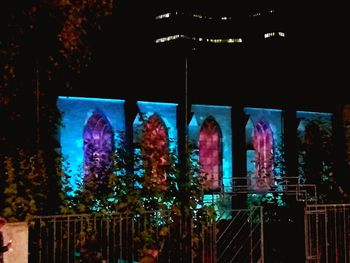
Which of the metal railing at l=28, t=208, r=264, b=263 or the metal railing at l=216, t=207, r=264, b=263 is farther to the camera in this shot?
the metal railing at l=216, t=207, r=264, b=263

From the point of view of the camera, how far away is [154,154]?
38.5 feet

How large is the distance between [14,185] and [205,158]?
15.4 metres

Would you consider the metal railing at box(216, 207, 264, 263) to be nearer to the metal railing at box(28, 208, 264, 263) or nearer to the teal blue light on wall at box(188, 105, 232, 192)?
the metal railing at box(28, 208, 264, 263)

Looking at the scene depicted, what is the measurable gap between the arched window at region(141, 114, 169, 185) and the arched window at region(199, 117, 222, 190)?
12.5 m

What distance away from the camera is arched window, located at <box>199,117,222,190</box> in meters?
24.7

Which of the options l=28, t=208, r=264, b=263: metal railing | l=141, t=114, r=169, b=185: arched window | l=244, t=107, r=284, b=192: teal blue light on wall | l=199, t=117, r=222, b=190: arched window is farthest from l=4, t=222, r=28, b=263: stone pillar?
l=244, t=107, r=284, b=192: teal blue light on wall

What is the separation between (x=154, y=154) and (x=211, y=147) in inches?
527

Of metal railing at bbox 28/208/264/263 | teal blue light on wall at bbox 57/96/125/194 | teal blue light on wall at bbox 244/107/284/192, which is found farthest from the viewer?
teal blue light on wall at bbox 244/107/284/192

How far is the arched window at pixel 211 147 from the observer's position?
2473cm

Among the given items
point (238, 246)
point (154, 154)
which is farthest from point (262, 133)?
point (154, 154)

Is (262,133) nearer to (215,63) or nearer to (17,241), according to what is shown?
(215,63)

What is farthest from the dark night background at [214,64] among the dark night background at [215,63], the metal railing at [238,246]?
the metal railing at [238,246]

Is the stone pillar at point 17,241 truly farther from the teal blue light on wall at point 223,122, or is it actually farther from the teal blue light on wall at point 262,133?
the teal blue light on wall at point 262,133

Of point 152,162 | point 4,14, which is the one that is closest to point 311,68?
point 152,162
